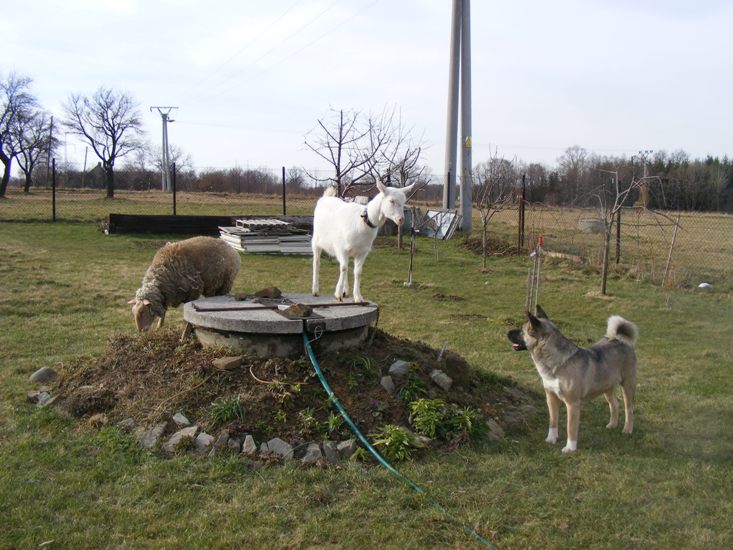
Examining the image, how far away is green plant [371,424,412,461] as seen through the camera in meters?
5.23

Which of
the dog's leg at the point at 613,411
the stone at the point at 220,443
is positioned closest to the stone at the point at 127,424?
the stone at the point at 220,443

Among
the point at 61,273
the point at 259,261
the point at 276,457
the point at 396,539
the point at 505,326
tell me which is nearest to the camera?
the point at 396,539

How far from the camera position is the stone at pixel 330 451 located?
519 cm

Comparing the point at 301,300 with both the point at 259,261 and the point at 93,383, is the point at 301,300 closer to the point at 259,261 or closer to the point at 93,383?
the point at 93,383

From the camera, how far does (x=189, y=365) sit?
6.17m

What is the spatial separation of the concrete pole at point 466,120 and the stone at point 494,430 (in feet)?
59.2

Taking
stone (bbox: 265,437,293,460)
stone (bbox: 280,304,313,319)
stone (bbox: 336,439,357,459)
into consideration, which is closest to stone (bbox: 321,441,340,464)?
stone (bbox: 336,439,357,459)

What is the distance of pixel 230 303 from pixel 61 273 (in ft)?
28.7

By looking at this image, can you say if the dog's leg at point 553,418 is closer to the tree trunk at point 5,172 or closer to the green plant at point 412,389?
the green plant at point 412,389

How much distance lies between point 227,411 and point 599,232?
72.5 ft

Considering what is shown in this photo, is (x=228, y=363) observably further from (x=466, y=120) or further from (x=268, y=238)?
(x=466, y=120)

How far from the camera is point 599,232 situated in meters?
24.8

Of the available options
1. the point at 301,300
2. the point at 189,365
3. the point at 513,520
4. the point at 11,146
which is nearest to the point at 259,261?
the point at 301,300

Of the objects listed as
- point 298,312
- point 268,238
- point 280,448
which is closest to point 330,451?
point 280,448
